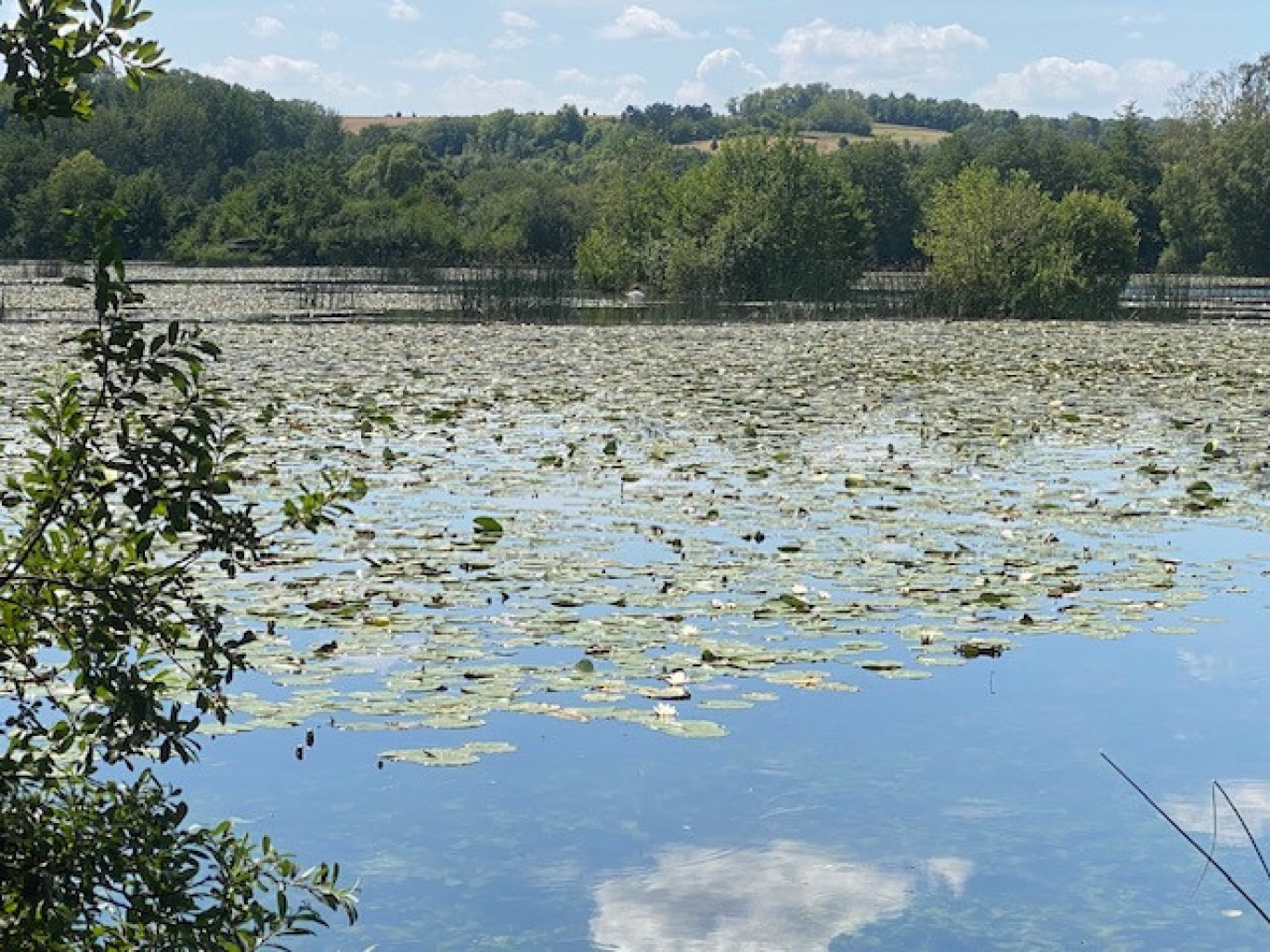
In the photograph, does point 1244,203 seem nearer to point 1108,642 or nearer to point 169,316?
point 169,316

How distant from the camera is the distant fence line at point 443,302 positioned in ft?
106

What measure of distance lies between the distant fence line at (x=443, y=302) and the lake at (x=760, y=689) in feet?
61.7

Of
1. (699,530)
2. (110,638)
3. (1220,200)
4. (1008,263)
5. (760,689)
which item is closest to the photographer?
(110,638)

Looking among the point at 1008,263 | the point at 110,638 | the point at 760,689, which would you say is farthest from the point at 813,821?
the point at 1008,263

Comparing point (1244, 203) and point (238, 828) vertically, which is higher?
point (1244, 203)

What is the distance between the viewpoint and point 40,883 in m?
3.31

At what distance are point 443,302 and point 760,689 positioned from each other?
30232 mm

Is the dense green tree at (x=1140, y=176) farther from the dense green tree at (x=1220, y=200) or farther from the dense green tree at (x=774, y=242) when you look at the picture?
the dense green tree at (x=774, y=242)

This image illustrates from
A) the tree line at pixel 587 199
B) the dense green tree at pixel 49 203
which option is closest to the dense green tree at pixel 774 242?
the tree line at pixel 587 199

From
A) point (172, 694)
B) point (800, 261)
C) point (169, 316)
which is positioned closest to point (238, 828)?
point (172, 694)

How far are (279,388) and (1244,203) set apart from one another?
5827 centimetres

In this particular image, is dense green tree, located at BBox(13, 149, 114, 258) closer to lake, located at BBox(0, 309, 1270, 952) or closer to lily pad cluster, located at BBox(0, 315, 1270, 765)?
lily pad cluster, located at BBox(0, 315, 1270, 765)

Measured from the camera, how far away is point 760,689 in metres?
6.70

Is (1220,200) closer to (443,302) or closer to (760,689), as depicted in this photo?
(443,302)
